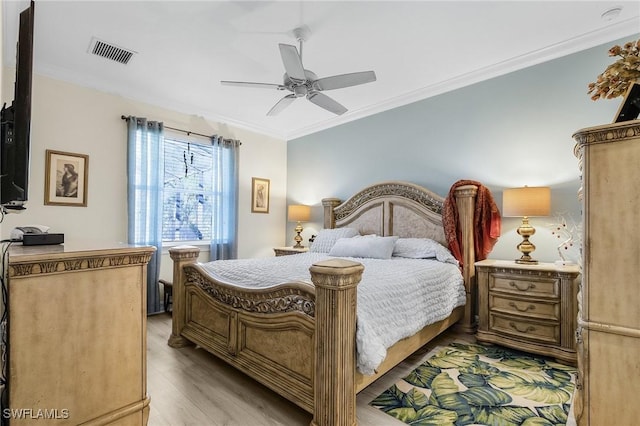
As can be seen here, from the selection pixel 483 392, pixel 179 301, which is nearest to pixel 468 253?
pixel 483 392

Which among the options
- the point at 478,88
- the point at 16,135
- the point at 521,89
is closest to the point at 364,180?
the point at 478,88

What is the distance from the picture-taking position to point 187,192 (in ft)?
14.5

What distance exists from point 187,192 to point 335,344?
360 cm

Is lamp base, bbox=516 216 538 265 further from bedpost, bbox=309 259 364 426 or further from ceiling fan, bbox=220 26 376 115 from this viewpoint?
bedpost, bbox=309 259 364 426

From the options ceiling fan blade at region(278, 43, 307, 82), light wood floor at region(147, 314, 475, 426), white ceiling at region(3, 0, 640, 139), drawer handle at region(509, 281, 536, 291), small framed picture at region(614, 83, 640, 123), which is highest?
white ceiling at region(3, 0, 640, 139)

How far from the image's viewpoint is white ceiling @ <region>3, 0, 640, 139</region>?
2416 mm

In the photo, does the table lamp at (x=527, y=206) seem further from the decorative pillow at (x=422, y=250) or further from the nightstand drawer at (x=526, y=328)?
the decorative pillow at (x=422, y=250)

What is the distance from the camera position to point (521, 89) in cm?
320

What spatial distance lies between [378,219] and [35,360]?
3547 millimetres

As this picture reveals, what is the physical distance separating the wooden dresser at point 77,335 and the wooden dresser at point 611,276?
6.61 ft

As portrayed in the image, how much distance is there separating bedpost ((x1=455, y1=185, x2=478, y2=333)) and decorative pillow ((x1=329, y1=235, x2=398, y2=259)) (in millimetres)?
726

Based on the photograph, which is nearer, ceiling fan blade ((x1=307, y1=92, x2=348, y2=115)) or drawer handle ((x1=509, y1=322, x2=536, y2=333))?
drawer handle ((x1=509, y1=322, x2=536, y2=333))

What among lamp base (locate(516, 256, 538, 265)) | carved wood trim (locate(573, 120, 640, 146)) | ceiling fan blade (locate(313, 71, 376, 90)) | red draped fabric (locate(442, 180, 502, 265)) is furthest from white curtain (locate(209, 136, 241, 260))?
carved wood trim (locate(573, 120, 640, 146))

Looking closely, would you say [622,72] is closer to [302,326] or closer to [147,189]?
[302,326]
